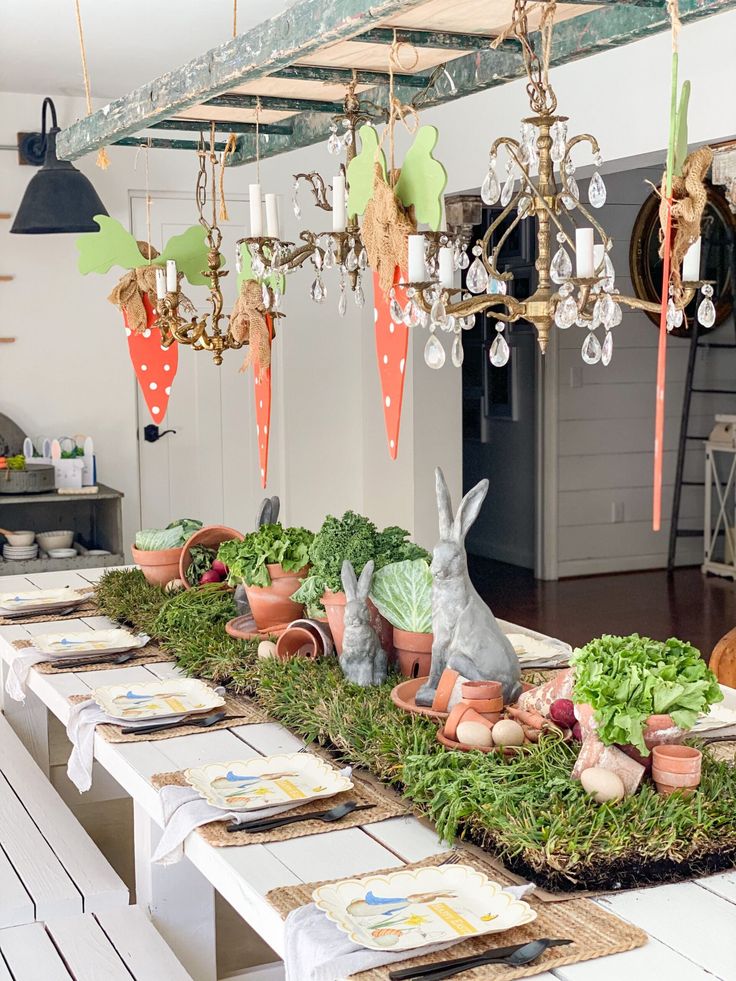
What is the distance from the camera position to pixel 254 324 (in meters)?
2.76

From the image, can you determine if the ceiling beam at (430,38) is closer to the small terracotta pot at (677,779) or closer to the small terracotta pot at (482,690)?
the small terracotta pot at (482,690)

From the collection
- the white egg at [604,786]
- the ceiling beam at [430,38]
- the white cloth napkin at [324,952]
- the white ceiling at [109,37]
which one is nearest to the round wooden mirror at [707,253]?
the white ceiling at [109,37]

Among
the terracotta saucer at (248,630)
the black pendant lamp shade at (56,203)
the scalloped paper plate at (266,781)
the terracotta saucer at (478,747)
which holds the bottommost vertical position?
the scalloped paper plate at (266,781)

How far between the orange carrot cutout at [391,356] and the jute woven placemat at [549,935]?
A: 1.01m

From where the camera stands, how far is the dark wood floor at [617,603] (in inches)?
238

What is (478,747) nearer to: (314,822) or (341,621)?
(314,822)

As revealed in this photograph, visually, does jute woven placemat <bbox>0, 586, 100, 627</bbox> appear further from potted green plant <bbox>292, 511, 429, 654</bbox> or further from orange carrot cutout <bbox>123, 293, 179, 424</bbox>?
potted green plant <bbox>292, 511, 429, 654</bbox>

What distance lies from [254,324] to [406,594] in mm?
845

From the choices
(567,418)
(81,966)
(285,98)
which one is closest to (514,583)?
(567,418)

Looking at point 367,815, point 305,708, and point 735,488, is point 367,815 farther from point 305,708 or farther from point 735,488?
point 735,488

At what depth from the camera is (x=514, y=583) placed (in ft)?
24.3

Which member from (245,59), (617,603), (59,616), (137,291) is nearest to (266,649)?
(59,616)

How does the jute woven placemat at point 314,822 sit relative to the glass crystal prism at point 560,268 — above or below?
below

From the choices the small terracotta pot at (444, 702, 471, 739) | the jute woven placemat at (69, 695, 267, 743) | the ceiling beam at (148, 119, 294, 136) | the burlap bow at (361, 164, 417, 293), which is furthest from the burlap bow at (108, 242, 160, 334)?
the small terracotta pot at (444, 702, 471, 739)
